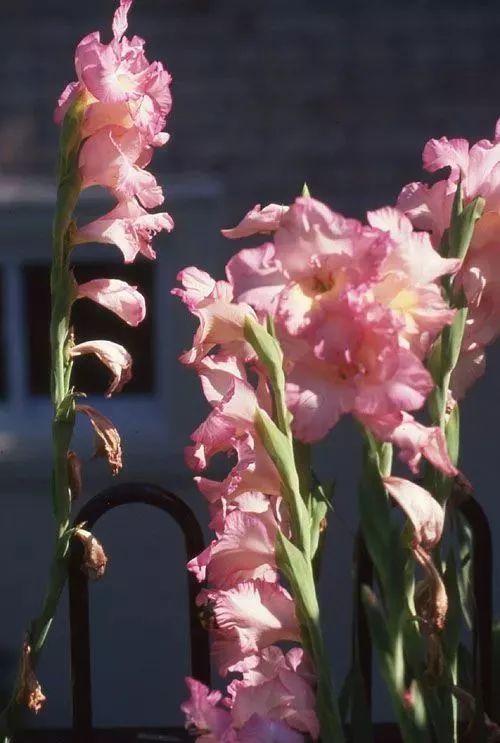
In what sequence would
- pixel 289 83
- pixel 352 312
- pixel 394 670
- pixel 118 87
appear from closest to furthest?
pixel 352 312, pixel 394 670, pixel 118 87, pixel 289 83

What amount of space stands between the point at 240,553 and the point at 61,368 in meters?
0.25

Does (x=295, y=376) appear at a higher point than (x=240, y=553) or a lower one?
higher

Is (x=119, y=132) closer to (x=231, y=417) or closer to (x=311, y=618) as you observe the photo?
(x=231, y=417)

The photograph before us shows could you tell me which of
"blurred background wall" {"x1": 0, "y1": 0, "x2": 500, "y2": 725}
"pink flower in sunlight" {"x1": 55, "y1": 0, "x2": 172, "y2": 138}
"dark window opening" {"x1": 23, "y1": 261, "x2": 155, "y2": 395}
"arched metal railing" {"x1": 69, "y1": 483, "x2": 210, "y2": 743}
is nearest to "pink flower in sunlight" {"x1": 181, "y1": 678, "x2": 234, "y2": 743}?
"arched metal railing" {"x1": 69, "y1": 483, "x2": 210, "y2": 743}

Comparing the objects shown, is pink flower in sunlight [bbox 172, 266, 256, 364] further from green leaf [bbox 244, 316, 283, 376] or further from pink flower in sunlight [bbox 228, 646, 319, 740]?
pink flower in sunlight [bbox 228, 646, 319, 740]

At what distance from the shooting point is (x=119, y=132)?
41.9 inches

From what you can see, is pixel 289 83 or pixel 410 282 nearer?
pixel 410 282

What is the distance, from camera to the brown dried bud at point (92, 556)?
1108 millimetres

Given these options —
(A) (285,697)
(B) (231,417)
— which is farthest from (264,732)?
(B) (231,417)

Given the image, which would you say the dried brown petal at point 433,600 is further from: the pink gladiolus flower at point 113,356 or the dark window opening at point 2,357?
the dark window opening at point 2,357

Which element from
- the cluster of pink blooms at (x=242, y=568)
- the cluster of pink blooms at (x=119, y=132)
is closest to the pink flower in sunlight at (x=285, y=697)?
the cluster of pink blooms at (x=242, y=568)

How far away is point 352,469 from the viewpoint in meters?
3.04

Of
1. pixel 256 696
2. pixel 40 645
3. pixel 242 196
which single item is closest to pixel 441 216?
pixel 256 696

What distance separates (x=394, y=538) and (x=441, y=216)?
0.27 m
